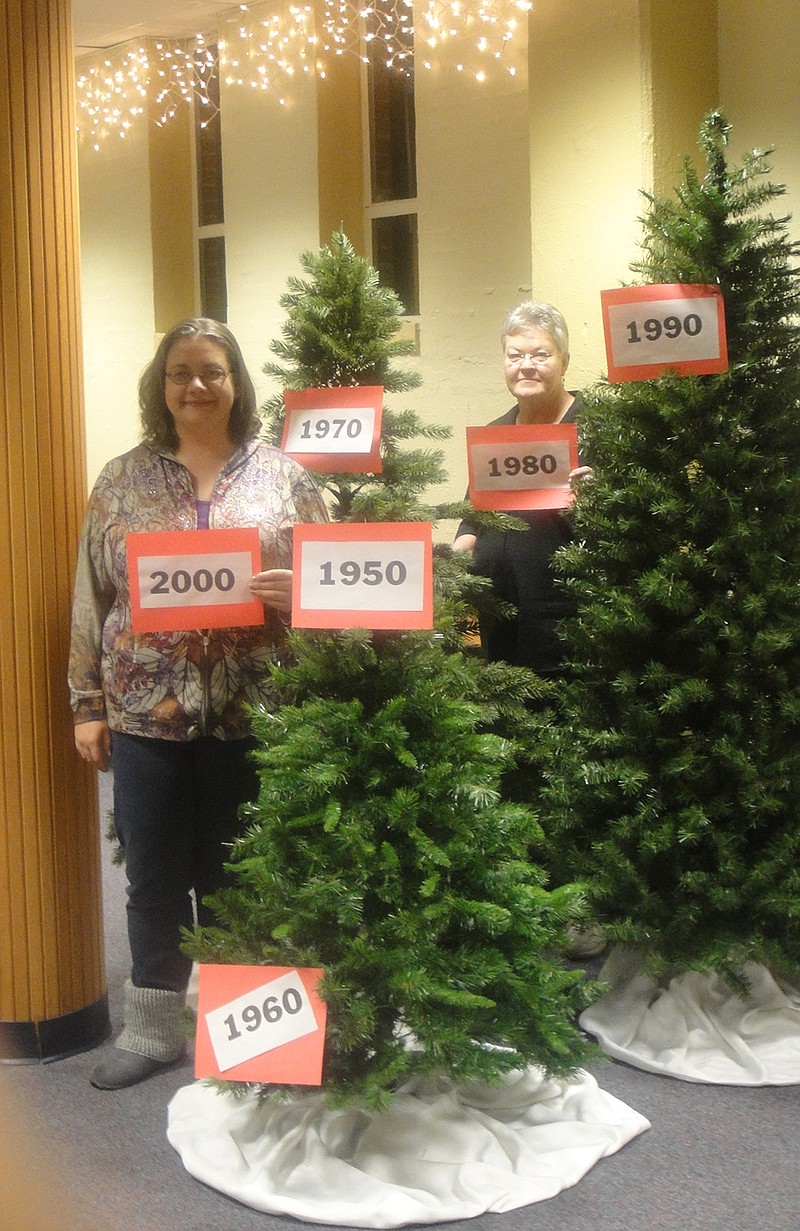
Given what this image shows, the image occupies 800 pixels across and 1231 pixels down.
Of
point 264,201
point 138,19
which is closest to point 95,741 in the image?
point 264,201

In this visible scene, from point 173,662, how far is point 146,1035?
2.59 feet

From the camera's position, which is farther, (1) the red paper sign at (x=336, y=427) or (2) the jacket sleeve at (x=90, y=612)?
(2) the jacket sleeve at (x=90, y=612)

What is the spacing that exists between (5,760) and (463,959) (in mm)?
1121

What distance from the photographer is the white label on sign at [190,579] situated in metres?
2.29

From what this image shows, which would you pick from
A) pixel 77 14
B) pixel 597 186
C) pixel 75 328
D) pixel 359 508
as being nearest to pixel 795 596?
pixel 359 508

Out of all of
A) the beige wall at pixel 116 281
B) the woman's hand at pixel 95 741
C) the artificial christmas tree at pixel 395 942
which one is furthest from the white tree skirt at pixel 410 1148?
the beige wall at pixel 116 281

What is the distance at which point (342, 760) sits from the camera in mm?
2094

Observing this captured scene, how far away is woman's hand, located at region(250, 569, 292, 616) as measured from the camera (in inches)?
90.6

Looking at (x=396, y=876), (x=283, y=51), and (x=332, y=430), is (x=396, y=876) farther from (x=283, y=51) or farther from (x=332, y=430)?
(x=283, y=51)

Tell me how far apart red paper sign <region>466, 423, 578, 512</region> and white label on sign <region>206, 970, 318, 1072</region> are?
105 cm

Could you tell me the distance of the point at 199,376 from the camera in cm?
243

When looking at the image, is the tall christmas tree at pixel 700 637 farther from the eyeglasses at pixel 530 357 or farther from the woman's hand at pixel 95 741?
the woman's hand at pixel 95 741

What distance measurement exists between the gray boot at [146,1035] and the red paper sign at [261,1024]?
0.48 m

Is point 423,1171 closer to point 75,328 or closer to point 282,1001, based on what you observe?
point 282,1001
